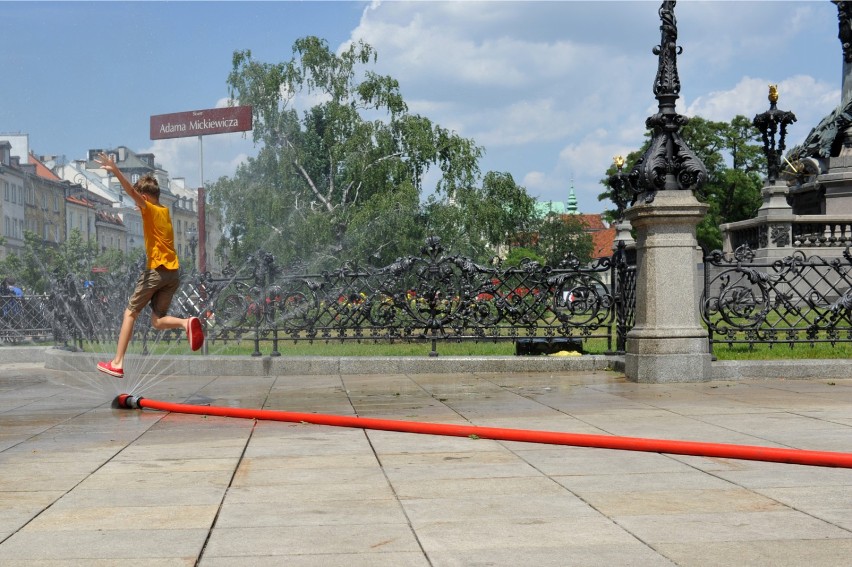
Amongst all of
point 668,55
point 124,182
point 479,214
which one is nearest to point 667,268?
point 668,55

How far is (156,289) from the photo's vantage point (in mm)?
10203

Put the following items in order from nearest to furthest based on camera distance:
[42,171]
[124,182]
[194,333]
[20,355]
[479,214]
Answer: [124,182] < [194,333] < [20,355] < [479,214] < [42,171]

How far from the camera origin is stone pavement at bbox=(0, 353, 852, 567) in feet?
14.4

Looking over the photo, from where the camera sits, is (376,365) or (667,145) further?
(376,365)

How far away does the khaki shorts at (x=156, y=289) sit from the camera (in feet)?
33.3

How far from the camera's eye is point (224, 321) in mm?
14953

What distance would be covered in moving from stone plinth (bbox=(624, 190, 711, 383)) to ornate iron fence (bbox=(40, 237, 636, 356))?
1.35 meters

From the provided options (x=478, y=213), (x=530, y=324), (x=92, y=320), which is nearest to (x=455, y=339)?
(x=530, y=324)

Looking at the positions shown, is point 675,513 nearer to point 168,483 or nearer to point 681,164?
point 168,483

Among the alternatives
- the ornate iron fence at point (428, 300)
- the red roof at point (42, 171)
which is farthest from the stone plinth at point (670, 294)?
the red roof at point (42, 171)

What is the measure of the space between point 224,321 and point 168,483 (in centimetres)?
908

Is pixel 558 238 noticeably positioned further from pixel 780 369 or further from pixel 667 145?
pixel 780 369

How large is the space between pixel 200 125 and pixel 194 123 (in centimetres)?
15

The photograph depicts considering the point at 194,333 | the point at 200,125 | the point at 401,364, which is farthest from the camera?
the point at 200,125
